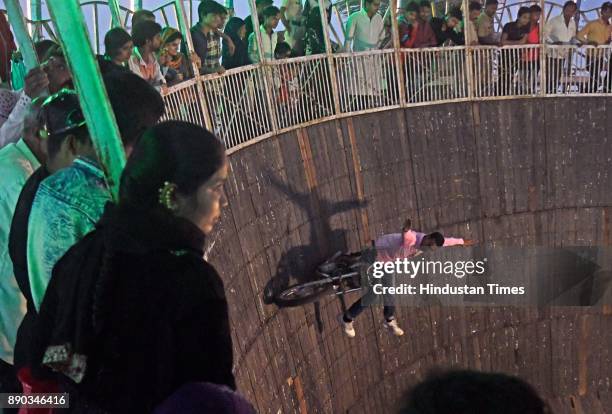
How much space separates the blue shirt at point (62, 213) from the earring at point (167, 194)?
47cm

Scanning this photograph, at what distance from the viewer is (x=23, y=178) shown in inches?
118

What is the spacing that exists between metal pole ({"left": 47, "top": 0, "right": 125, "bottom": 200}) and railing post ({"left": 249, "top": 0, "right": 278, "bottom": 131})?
634 centimetres

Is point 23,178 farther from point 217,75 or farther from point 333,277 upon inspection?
point 333,277

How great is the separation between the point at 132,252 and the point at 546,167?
12.2 m

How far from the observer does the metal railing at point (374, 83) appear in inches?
324

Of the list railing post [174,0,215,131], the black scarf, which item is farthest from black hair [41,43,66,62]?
railing post [174,0,215,131]

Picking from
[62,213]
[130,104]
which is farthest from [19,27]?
[62,213]

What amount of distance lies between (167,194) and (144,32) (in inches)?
181

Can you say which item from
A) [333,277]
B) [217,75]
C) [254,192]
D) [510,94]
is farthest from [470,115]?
[217,75]

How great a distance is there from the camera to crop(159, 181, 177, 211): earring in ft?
6.12

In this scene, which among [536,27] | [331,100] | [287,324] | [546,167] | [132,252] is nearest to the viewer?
[132,252]

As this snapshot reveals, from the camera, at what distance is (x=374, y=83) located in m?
11.0

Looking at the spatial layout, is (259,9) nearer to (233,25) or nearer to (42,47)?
(233,25)

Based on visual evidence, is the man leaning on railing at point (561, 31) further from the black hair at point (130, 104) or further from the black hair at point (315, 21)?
the black hair at point (130, 104)
